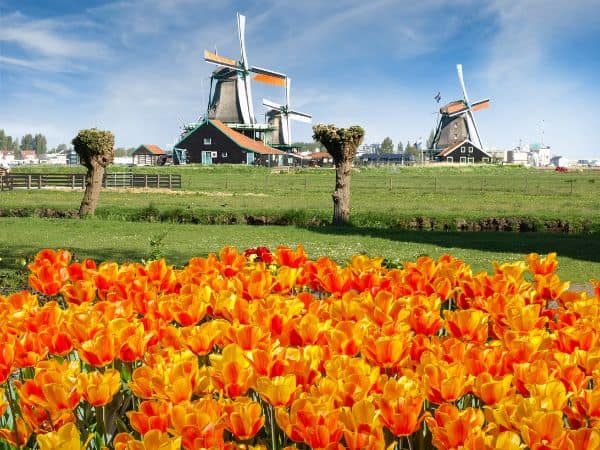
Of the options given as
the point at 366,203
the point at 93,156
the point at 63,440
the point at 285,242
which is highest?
the point at 93,156

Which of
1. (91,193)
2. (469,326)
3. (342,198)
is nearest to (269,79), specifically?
(91,193)

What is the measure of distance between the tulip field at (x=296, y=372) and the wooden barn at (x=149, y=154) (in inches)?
3899

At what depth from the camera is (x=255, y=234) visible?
66.1 ft

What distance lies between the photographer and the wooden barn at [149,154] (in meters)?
100

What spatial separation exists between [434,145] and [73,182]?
71.5m

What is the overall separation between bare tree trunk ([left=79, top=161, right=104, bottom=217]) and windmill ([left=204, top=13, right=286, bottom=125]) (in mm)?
56166

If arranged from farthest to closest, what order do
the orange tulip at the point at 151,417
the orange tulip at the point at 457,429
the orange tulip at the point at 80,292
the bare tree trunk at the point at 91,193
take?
the bare tree trunk at the point at 91,193
the orange tulip at the point at 80,292
the orange tulip at the point at 151,417
the orange tulip at the point at 457,429

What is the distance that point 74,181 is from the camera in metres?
45.6

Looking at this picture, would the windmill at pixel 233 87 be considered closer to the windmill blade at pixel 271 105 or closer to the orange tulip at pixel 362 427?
the windmill blade at pixel 271 105

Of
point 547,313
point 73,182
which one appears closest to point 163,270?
point 547,313

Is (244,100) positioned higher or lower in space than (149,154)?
higher

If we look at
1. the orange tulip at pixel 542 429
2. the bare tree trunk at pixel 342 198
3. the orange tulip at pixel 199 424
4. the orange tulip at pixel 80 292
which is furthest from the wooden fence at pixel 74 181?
the orange tulip at pixel 542 429

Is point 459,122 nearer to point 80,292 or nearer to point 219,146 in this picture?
point 219,146

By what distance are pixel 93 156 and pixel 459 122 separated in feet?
274
